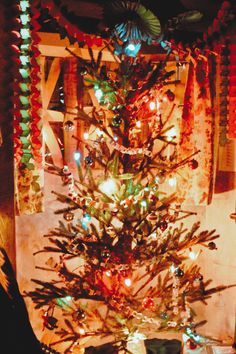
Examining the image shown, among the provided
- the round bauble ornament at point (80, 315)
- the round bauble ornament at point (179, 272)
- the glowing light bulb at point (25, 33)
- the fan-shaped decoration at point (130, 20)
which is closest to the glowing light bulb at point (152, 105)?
the fan-shaped decoration at point (130, 20)

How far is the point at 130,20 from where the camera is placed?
4617 millimetres

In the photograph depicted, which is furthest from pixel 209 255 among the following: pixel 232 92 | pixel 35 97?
pixel 35 97

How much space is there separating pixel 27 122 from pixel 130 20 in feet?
5.91

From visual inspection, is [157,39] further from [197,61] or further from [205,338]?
[205,338]

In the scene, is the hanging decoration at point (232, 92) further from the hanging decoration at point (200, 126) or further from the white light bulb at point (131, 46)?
the white light bulb at point (131, 46)

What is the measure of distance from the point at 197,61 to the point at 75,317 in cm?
397

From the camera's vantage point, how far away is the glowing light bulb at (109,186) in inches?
206

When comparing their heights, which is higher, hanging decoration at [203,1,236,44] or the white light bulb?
hanging decoration at [203,1,236,44]

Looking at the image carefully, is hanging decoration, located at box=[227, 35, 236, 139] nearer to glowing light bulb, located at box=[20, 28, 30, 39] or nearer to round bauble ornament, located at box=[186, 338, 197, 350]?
glowing light bulb, located at box=[20, 28, 30, 39]

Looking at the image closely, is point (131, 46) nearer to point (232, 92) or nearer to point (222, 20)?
point (222, 20)

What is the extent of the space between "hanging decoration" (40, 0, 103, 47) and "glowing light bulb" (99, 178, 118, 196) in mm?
1830

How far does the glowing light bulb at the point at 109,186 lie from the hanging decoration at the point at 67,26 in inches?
72.0

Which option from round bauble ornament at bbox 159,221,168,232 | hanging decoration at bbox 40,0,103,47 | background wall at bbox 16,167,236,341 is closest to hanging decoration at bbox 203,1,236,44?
hanging decoration at bbox 40,0,103,47

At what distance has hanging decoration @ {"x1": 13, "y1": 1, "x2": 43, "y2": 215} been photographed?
4.93m
